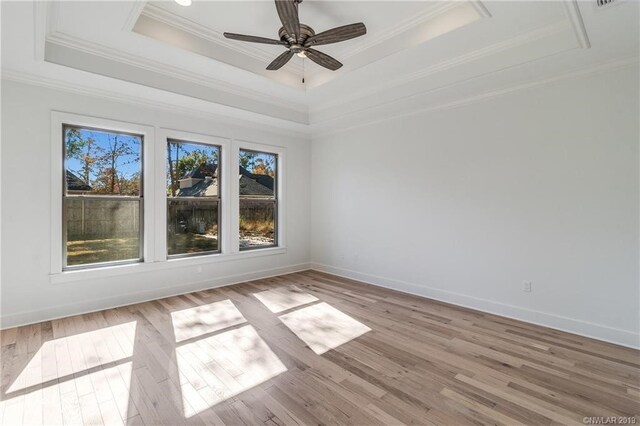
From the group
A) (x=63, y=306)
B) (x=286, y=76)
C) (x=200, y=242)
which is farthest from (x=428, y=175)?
(x=63, y=306)

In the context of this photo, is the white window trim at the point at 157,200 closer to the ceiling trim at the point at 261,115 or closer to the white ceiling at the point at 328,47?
the ceiling trim at the point at 261,115

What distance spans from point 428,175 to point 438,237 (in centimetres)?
90

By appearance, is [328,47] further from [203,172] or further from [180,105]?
[203,172]

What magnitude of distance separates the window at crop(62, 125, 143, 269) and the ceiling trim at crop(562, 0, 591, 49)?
4802 mm

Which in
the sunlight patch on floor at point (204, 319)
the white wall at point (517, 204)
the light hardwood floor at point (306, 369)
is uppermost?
the white wall at point (517, 204)

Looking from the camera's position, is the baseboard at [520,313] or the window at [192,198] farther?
the window at [192,198]

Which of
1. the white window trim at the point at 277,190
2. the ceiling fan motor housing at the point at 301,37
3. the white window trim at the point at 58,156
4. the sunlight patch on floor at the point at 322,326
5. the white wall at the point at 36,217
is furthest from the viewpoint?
the white window trim at the point at 277,190

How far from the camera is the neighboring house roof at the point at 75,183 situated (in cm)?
380

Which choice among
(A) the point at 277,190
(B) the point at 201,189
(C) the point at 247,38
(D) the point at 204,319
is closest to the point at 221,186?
(B) the point at 201,189

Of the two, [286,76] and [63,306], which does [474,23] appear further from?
[63,306]

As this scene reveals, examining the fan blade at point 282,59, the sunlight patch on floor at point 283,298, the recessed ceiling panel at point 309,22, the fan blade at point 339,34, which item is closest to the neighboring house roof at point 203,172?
the recessed ceiling panel at point 309,22

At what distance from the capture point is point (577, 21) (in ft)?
8.02

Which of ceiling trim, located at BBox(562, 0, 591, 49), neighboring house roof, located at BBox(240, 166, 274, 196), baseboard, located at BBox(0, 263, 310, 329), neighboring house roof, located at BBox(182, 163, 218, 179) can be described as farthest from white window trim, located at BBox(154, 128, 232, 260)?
ceiling trim, located at BBox(562, 0, 591, 49)

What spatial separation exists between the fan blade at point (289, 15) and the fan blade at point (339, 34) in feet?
0.54
